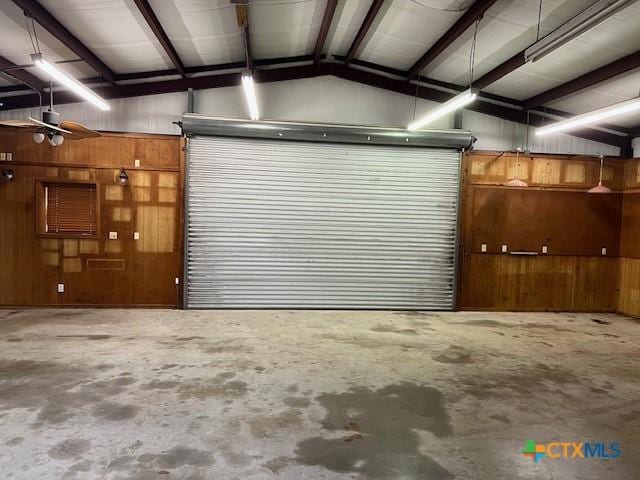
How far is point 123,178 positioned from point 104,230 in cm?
93

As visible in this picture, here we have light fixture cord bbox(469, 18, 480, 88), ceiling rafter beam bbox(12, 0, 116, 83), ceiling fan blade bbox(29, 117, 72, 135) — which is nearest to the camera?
ceiling rafter beam bbox(12, 0, 116, 83)

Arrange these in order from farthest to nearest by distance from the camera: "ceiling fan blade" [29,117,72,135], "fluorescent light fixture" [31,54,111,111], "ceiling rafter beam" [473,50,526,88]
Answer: "ceiling rafter beam" [473,50,526,88], "ceiling fan blade" [29,117,72,135], "fluorescent light fixture" [31,54,111,111]

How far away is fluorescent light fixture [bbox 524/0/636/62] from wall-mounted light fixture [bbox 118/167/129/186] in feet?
19.6

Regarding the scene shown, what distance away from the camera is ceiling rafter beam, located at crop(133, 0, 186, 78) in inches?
175

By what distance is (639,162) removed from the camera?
7.50 meters

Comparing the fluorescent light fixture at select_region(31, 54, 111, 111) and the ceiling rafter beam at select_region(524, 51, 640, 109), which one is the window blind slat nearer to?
the fluorescent light fixture at select_region(31, 54, 111, 111)

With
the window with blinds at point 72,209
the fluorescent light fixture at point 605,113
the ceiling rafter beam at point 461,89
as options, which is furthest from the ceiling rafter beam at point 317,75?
the fluorescent light fixture at point 605,113

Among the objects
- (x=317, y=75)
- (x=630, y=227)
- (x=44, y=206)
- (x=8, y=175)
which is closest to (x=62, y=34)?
(x=8, y=175)

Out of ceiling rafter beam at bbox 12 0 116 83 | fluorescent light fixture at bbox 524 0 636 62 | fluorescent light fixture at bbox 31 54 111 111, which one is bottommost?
fluorescent light fixture at bbox 31 54 111 111

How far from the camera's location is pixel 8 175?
648 cm

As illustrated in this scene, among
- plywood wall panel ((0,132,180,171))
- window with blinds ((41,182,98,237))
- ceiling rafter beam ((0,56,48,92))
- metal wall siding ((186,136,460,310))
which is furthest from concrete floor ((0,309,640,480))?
ceiling rafter beam ((0,56,48,92))

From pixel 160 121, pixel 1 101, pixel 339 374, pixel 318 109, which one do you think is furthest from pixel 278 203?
pixel 1 101

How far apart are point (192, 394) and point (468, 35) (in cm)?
529

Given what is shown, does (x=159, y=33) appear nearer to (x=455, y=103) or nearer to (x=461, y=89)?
(x=455, y=103)
